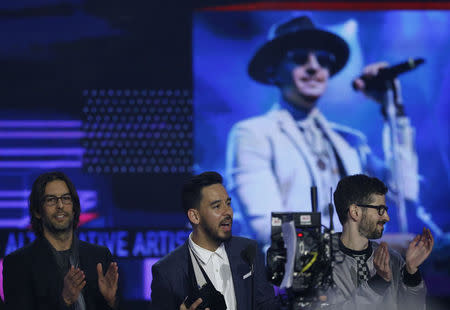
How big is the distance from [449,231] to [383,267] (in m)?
3.03

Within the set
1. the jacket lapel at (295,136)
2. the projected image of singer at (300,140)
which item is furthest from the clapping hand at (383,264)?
the jacket lapel at (295,136)

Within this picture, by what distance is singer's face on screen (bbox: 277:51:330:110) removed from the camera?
5719mm

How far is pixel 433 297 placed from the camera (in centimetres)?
566

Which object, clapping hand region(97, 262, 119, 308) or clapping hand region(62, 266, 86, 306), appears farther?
clapping hand region(97, 262, 119, 308)

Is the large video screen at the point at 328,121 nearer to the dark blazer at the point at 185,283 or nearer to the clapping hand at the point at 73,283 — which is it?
the dark blazer at the point at 185,283

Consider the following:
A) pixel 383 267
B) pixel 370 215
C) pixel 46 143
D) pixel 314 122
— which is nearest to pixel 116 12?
pixel 46 143

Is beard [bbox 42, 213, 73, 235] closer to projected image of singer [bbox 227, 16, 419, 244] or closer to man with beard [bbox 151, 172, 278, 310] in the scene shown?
man with beard [bbox 151, 172, 278, 310]

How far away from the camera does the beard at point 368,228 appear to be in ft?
10.6

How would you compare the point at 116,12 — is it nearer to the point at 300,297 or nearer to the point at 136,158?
the point at 136,158

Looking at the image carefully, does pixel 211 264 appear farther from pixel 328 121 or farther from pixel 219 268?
pixel 328 121

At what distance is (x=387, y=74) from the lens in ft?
18.9

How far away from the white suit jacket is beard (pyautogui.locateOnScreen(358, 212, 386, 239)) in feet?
7.30

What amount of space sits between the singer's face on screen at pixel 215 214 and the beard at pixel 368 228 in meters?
0.70

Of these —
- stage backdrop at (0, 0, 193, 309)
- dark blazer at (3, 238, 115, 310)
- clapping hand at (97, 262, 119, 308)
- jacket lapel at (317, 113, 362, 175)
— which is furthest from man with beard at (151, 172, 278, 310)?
jacket lapel at (317, 113, 362, 175)
